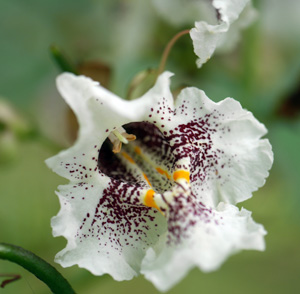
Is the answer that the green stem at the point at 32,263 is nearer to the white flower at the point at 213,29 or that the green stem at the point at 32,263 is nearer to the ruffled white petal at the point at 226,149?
the ruffled white petal at the point at 226,149

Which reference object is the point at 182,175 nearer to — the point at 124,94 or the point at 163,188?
the point at 163,188

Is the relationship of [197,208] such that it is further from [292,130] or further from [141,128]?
[292,130]

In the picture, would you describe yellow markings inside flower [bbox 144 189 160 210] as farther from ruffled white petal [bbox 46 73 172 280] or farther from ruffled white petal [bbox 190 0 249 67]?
ruffled white petal [bbox 190 0 249 67]

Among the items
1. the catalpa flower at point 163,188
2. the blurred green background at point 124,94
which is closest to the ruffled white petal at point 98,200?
the catalpa flower at point 163,188

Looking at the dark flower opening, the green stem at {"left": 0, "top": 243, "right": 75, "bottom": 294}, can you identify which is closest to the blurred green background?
the dark flower opening

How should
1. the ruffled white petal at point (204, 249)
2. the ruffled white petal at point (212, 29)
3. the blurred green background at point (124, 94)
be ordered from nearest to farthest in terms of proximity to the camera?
the ruffled white petal at point (204, 249)
the ruffled white petal at point (212, 29)
the blurred green background at point (124, 94)

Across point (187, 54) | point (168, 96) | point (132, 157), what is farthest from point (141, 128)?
point (187, 54)
